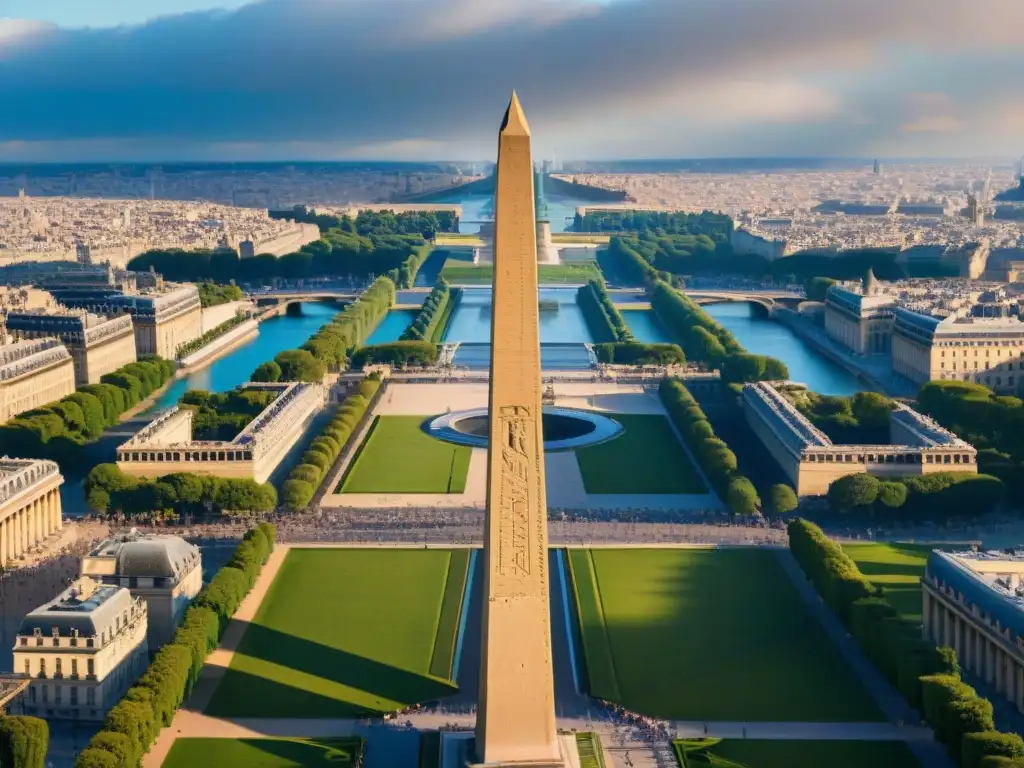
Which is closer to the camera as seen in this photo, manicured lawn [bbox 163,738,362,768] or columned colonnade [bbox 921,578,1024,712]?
manicured lawn [bbox 163,738,362,768]

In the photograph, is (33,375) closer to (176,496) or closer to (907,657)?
(176,496)

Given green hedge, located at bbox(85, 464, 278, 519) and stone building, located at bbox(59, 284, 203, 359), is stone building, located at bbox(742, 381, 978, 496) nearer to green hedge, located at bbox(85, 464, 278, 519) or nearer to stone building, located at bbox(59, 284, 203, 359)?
green hedge, located at bbox(85, 464, 278, 519)

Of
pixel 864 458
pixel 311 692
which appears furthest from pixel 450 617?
pixel 864 458

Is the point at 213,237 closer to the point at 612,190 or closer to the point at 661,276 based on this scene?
the point at 661,276

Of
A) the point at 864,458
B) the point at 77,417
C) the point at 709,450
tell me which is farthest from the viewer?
the point at 77,417

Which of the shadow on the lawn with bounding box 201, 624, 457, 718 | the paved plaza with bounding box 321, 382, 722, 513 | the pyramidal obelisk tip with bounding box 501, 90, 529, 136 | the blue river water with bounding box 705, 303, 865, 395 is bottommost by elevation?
→ the shadow on the lawn with bounding box 201, 624, 457, 718

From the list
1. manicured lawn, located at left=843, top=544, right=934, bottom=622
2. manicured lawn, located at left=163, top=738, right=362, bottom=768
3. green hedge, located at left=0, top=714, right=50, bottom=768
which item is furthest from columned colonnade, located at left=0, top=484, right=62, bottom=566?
manicured lawn, located at left=843, top=544, right=934, bottom=622

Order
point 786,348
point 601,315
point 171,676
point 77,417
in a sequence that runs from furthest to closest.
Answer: point 601,315
point 786,348
point 77,417
point 171,676
